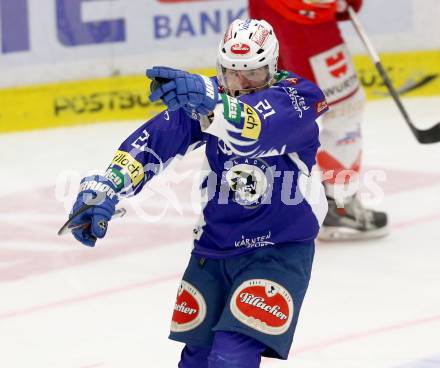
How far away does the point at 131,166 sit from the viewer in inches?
142

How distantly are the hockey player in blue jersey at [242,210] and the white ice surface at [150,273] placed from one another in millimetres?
856

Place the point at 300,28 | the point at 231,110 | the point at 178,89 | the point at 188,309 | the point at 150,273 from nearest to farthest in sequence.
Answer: the point at 178,89
the point at 231,110
the point at 188,309
the point at 150,273
the point at 300,28

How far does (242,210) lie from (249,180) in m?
0.09

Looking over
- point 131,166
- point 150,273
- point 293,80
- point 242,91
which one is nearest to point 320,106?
point 293,80

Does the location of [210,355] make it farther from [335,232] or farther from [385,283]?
[335,232]

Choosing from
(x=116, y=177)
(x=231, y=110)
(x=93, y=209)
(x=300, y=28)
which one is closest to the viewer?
(x=231, y=110)

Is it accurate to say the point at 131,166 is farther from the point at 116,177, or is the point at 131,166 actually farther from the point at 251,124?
the point at 251,124

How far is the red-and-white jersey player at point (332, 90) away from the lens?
588 centimetres

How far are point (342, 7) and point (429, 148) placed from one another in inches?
58.1

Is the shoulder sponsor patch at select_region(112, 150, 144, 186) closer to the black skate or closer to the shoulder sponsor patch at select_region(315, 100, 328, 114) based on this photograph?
the shoulder sponsor patch at select_region(315, 100, 328, 114)

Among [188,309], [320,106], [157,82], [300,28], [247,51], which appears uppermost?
[157,82]

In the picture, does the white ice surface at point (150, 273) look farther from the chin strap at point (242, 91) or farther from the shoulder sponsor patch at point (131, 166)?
the chin strap at point (242, 91)

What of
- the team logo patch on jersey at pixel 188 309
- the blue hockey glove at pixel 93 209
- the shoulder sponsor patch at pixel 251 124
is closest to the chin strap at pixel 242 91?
the shoulder sponsor patch at pixel 251 124

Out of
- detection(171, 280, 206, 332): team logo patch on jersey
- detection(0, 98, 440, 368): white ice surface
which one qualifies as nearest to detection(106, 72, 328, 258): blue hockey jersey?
detection(171, 280, 206, 332): team logo patch on jersey
